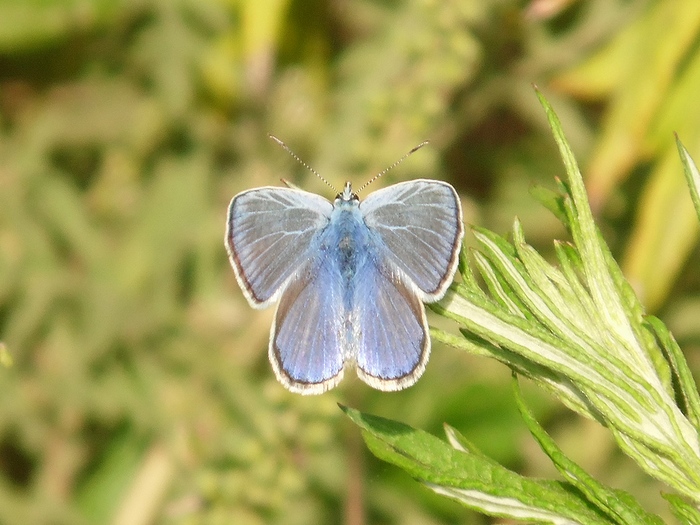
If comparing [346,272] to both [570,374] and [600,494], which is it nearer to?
[570,374]

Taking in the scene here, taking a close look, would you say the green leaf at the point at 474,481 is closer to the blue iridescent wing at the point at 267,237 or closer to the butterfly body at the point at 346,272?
the butterfly body at the point at 346,272

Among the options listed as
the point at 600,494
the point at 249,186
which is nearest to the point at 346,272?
the point at 600,494

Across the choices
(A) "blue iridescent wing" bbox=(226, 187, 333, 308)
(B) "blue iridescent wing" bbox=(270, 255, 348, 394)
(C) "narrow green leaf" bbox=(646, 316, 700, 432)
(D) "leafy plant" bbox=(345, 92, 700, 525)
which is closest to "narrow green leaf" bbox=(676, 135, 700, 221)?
(D) "leafy plant" bbox=(345, 92, 700, 525)

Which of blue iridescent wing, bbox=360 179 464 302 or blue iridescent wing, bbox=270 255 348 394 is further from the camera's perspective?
blue iridescent wing, bbox=270 255 348 394

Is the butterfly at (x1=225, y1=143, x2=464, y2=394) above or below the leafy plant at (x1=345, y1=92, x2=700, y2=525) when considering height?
below

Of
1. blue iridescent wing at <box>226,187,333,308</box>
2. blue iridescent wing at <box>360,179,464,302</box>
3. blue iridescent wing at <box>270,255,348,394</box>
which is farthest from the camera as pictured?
blue iridescent wing at <box>226,187,333,308</box>

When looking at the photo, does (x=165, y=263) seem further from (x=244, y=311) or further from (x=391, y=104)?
(x=391, y=104)

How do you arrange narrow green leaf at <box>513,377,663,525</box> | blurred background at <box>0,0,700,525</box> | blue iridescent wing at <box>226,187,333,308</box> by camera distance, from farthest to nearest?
blurred background at <box>0,0,700,525</box>, blue iridescent wing at <box>226,187,333,308</box>, narrow green leaf at <box>513,377,663,525</box>

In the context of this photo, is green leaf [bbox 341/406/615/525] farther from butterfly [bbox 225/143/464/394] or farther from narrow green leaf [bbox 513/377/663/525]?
butterfly [bbox 225/143/464/394]
